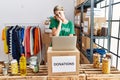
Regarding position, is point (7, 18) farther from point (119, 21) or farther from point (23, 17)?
point (119, 21)

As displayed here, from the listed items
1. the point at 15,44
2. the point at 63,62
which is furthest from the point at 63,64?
the point at 15,44

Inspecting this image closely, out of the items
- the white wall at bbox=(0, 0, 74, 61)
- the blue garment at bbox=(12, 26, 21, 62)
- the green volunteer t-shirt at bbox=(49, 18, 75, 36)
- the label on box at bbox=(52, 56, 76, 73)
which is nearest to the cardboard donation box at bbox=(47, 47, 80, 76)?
the label on box at bbox=(52, 56, 76, 73)

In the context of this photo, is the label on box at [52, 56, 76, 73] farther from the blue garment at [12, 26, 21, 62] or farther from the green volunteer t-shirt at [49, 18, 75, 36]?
the blue garment at [12, 26, 21, 62]

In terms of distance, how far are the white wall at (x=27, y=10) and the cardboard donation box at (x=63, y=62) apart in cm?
354

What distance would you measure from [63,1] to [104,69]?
3.53 meters

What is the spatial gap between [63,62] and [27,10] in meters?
3.66

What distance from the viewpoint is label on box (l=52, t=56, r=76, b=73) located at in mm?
1607

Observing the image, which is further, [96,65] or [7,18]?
[7,18]

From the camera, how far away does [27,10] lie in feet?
16.4

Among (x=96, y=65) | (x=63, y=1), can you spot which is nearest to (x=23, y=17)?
(x=63, y=1)

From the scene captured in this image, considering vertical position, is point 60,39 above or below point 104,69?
→ above

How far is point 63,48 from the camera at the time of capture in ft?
5.35

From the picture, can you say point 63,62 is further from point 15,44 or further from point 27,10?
point 27,10

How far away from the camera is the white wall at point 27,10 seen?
496 centimetres
